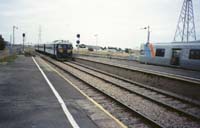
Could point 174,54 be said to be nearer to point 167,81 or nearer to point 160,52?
point 160,52

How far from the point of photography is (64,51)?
148 feet

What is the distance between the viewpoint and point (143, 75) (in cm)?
1739

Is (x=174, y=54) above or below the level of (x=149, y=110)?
above

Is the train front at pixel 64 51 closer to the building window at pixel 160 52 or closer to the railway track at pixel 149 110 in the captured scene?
the building window at pixel 160 52

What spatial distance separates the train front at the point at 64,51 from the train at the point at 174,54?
12.6m

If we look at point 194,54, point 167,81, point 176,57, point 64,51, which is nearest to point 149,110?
point 167,81

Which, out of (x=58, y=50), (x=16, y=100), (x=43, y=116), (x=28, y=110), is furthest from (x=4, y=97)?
(x=58, y=50)

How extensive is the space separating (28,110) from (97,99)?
3.69 meters

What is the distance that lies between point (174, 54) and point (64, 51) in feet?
64.9

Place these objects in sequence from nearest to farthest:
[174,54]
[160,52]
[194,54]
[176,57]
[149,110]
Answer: [149,110]
[194,54]
[176,57]
[174,54]
[160,52]

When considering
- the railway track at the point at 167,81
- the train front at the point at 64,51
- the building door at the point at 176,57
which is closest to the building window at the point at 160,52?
the building door at the point at 176,57

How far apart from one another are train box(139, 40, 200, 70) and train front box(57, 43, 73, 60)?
1261 cm

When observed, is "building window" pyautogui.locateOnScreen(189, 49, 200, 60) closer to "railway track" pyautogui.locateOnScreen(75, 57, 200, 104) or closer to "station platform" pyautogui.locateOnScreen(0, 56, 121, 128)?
"railway track" pyautogui.locateOnScreen(75, 57, 200, 104)

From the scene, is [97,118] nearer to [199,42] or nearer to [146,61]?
[199,42]
